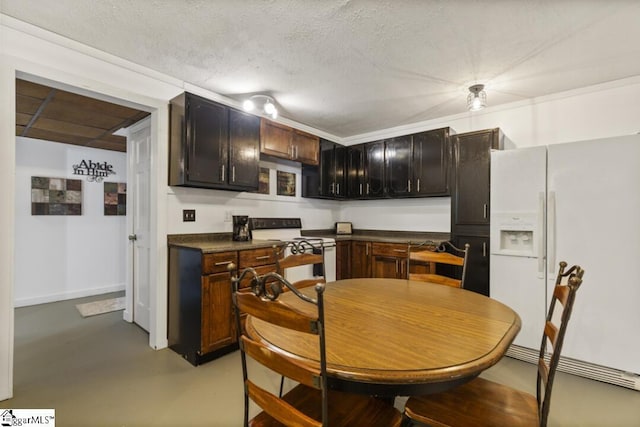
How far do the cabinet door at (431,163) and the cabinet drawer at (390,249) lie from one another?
2.40 feet

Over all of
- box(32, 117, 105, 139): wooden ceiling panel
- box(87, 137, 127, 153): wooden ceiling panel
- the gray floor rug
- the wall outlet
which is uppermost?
box(32, 117, 105, 139): wooden ceiling panel

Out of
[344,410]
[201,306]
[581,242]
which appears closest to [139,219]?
[201,306]

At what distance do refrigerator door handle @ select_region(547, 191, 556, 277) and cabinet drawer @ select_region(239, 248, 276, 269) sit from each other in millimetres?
2305

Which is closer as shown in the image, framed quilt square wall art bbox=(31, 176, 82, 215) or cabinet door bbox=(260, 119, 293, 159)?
cabinet door bbox=(260, 119, 293, 159)

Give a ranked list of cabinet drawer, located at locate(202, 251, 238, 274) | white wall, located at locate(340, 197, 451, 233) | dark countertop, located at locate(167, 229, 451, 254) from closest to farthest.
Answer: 1. cabinet drawer, located at locate(202, 251, 238, 274)
2. dark countertop, located at locate(167, 229, 451, 254)
3. white wall, located at locate(340, 197, 451, 233)

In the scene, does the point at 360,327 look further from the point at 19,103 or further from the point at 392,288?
the point at 19,103

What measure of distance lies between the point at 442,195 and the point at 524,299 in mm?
1445

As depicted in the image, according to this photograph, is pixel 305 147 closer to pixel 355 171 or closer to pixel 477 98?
pixel 355 171

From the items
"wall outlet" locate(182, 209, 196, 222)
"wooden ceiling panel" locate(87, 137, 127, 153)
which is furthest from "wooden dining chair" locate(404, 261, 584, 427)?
"wooden ceiling panel" locate(87, 137, 127, 153)

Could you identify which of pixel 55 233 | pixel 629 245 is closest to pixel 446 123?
pixel 629 245

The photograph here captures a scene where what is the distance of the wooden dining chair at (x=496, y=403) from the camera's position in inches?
41.0

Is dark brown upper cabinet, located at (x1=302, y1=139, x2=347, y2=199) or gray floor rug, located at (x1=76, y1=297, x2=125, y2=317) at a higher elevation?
dark brown upper cabinet, located at (x1=302, y1=139, x2=347, y2=199)

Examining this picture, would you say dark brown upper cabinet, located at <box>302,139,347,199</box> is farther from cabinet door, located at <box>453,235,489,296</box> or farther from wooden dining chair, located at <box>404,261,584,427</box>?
wooden dining chair, located at <box>404,261,584,427</box>

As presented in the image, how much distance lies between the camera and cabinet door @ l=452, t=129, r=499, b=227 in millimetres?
3010
